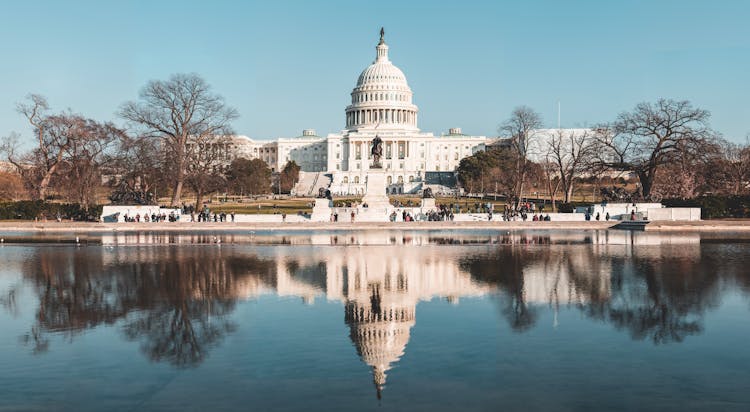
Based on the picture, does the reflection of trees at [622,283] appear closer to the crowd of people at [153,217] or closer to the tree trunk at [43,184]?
the crowd of people at [153,217]

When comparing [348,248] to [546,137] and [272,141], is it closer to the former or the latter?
[546,137]

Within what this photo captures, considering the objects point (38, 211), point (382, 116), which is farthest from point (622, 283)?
point (382, 116)

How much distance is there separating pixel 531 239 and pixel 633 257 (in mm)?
8221

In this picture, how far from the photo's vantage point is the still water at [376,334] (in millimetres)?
9375

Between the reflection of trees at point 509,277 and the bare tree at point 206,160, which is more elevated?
the bare tree at point 206,160

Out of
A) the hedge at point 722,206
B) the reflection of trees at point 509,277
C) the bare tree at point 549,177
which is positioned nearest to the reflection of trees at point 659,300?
the reflection of trees at point 509,277

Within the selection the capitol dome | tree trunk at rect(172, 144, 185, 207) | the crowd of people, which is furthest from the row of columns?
the crowd of people

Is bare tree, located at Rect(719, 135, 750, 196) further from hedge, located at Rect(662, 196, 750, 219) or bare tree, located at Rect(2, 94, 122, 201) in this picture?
bare tree, located at Rect(2, 94, 122, 201)

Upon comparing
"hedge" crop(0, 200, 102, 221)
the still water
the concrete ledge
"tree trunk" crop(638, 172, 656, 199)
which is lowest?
the still water

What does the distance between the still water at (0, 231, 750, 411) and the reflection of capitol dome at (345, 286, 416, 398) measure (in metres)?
0.05

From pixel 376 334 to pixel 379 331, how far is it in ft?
0.69

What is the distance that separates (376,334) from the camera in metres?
12.4

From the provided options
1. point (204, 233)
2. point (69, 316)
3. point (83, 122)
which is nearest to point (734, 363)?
point (69, 316)

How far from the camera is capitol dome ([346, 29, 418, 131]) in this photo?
151 m
